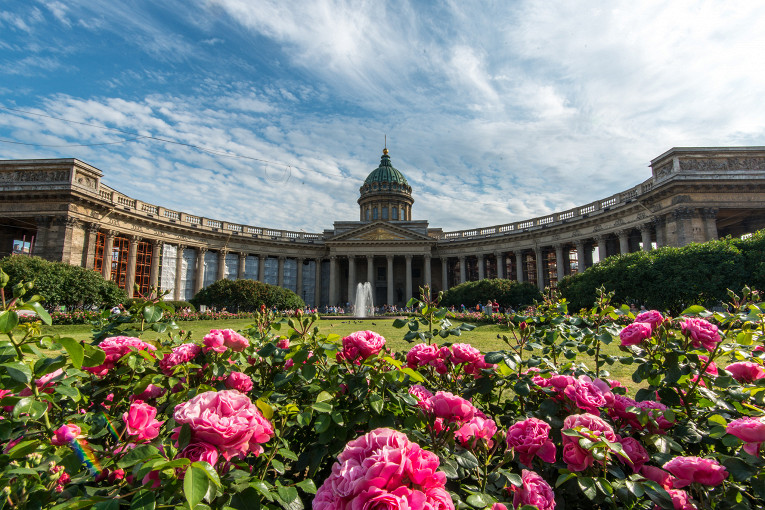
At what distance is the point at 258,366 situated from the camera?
329 centimetres

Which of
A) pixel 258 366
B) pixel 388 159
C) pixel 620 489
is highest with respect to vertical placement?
pixel 388 159

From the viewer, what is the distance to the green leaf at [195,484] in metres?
1.33

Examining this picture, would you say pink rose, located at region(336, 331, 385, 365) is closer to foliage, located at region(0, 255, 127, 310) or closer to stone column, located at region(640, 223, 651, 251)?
foliage, located at region(0, 255, 127, 310)

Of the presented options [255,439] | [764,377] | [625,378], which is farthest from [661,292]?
[255,439]

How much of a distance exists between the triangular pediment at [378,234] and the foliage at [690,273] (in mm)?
29883

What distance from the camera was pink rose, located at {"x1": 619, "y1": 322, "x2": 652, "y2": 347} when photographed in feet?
9.01

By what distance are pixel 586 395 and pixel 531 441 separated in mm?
481

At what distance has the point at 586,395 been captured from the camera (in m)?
2.26

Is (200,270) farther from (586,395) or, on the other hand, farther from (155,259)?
(586,395)

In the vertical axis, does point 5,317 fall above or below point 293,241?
below

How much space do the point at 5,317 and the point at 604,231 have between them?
42262mm

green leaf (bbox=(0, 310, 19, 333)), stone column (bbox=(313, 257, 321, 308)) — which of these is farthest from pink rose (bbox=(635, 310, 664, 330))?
stone column (bbox=(313, 257, 321, 308))

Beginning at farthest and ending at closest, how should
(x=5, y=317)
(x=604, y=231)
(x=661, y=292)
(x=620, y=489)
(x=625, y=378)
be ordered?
1. (x=604, y=231)
2. (x=661, y=292)
3. (x=625, y=378)
4. (x=620, y=489)
5. (x=5, y=317)

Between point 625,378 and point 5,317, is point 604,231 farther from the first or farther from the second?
point 5,317
